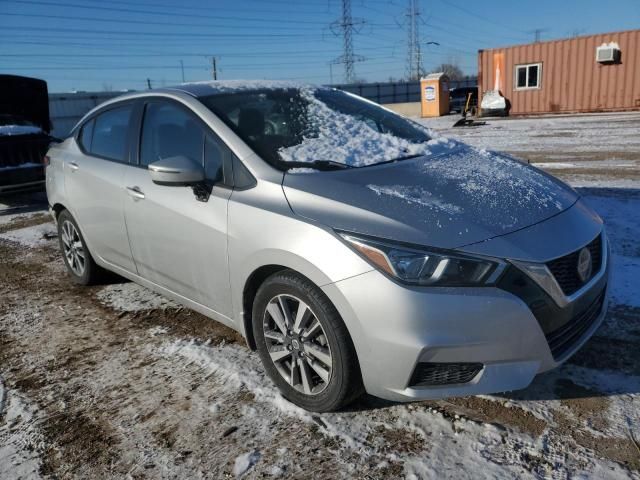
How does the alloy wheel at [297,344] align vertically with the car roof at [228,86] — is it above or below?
below

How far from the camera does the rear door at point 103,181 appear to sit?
11.8 ft

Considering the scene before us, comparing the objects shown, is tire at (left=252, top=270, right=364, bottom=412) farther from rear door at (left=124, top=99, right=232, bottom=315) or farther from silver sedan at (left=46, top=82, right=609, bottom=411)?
rear door at (left=124, top=99, right=232, bottom=315)

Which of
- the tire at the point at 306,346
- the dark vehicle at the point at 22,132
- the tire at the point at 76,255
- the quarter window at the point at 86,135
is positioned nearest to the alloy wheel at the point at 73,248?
the tire at the point at 76,255

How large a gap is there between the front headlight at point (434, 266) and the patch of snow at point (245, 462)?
99 centimetres

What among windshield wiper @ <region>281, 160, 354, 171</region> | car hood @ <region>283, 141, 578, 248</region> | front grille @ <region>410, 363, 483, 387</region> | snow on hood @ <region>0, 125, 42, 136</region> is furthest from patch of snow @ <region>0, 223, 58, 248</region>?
front grille @ <region>410, 363, 483, 387</region>

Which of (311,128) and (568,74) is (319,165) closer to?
(311,128)

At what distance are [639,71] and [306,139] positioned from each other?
2100 cm

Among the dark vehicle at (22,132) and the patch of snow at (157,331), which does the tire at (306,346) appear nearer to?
the patch of snow at (157,331)

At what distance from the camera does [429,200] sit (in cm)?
236

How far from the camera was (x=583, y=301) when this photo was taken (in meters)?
2.29

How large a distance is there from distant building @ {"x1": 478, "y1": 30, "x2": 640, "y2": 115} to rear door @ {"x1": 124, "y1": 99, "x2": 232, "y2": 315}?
20638 mm

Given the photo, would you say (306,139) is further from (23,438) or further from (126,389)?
(23,438)

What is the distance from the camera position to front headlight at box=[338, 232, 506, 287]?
2.05m

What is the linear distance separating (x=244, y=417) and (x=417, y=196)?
1351 mm
